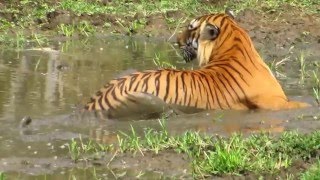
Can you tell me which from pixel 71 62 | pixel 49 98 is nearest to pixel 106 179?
pixel 49 98

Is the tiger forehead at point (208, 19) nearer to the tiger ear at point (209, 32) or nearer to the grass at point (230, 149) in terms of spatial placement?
the tiger ear at point (209, 32)

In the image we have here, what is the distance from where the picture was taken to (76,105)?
323 inches

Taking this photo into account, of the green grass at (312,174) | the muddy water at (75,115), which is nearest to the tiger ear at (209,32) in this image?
the muddy water at (75,115)

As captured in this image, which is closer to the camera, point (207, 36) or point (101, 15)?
point (207, 36)

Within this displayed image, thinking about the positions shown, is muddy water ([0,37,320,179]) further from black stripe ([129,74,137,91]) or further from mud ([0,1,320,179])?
black stripe ([129,74,137,91])

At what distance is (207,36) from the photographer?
8.48 metres

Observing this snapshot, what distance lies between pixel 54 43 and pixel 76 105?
4975 mm

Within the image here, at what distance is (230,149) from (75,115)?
7.48ft

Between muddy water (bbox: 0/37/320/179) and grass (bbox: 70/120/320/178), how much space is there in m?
0.13

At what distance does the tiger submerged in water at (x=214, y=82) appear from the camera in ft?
24.5

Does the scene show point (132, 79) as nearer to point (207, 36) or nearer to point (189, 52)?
point (207, 36)

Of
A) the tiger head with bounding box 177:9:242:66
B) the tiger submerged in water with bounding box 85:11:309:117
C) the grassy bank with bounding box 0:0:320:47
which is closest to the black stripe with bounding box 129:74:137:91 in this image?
the tiger submerged in water with bounding box 85:11:309:117

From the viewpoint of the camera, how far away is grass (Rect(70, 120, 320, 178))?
17.4 feet

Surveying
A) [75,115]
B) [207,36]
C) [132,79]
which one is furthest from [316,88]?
[75,115]
